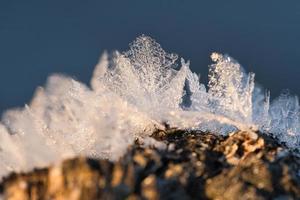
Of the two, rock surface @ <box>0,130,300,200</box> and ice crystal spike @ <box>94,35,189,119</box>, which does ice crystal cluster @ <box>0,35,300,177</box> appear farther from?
rock surface @ <box>0,130,300,200</box>

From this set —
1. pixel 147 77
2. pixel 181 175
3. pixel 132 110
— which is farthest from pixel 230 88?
pixel 181 175

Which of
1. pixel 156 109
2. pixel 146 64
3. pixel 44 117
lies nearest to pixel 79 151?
pixel 44 117

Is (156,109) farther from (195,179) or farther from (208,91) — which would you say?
(195,179)

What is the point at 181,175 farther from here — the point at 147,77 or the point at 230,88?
the point at 147,77

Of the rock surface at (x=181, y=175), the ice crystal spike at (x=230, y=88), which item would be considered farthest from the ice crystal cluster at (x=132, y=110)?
the rock surface at (x=181, y=175)

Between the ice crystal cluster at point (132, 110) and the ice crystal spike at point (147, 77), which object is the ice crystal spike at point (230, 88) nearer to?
the ice crystal cluster at point (132, 110)

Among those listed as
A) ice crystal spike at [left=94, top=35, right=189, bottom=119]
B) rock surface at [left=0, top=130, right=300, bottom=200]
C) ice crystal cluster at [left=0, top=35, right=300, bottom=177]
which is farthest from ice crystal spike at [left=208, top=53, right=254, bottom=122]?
rock surface at [left=0, top=130, right=300, bottom=200]
